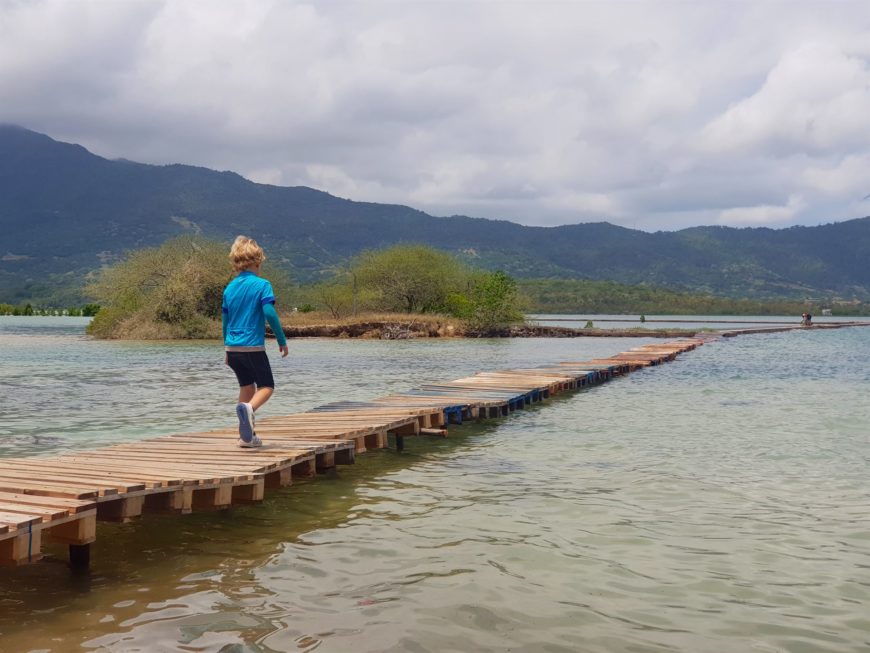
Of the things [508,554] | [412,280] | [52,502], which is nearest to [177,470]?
[52,502]

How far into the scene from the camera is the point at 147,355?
1518 inches

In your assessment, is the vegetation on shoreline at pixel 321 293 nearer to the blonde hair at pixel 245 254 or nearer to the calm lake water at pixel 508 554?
the calm lake water at pixel 508 554

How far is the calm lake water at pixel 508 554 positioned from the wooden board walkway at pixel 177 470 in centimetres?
36

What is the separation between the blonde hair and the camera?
9125mm

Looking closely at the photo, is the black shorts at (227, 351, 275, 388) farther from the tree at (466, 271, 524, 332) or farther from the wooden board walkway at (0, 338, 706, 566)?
Result: the tree at (466, 271, 524, 332)

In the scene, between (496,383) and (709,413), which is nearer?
(709,413)

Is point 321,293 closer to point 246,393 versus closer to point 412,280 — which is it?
point 412,280

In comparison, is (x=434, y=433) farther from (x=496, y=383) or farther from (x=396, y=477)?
(x=496, y=383)

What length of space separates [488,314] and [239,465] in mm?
52208

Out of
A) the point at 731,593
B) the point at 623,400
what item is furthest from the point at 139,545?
the point at 623,400

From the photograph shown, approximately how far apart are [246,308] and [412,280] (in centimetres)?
5699

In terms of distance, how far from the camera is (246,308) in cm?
917

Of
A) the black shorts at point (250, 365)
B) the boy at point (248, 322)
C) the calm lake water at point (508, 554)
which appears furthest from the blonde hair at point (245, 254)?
the calm lake water at point (508, 554)

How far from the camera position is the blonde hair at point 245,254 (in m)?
9.12
